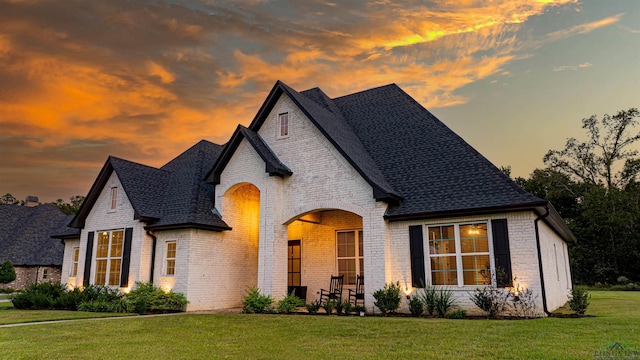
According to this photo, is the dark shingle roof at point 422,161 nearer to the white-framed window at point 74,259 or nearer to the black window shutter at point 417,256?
the black window shutter at point 417,256

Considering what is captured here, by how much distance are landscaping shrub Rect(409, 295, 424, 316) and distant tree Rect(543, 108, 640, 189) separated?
38.6 m

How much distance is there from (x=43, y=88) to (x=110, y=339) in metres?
14.2

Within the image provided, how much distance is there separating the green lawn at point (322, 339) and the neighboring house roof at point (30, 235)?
2150 cm

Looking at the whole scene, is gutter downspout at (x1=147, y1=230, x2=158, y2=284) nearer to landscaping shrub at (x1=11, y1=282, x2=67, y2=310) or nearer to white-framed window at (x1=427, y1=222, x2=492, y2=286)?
landscaping shrub at (x1=11, y1=282, x2=67, y2=310)

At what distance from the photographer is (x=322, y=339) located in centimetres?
782

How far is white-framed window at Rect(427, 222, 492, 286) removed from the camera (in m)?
11.6

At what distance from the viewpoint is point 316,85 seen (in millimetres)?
19953

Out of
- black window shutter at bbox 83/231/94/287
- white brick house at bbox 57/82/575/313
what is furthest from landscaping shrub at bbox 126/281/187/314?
black window shutter at bbox 83/231/94/287

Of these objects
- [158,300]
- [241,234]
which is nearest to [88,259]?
[158,300]

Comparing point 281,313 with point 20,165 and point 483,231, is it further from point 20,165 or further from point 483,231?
point 20,165

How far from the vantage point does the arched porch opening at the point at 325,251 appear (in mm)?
15773

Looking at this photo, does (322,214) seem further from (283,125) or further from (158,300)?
(158,300)

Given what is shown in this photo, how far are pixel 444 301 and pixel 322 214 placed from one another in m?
6.38

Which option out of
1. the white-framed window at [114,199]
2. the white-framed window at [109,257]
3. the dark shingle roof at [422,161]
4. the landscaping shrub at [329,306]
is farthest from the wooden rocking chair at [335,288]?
the white-framed window at [114,199]
